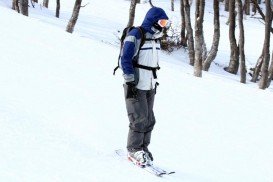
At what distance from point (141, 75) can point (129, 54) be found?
0.30m

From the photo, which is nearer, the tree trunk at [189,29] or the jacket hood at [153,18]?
the jacket hood at [153,18]

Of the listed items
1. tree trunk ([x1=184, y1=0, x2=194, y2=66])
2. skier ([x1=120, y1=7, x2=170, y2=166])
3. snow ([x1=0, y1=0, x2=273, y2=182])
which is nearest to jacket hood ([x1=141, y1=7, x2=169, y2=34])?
skier ([x1=120, y1=7, x2=170, y2=166])

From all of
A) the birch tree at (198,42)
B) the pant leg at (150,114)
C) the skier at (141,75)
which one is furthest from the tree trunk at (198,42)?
the skier at (141,75)

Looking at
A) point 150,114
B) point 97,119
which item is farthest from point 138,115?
point 97,119

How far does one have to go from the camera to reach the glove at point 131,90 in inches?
192

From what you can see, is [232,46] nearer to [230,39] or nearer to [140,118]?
[230,39]

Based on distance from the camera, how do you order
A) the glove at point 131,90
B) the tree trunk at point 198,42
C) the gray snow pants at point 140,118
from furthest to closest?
1. the tree trunk at point 198,42
2. the gray snow pants at point 140,118
3. the glove at point 131,90

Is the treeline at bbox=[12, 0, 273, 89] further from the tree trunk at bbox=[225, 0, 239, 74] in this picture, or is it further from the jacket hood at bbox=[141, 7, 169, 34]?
the jacket hood at bbox=[141, 7, 169, 34]

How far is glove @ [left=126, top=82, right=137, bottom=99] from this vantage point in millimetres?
4867

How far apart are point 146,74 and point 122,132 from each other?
57.7 inches

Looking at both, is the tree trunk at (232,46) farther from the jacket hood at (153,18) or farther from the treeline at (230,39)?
the jacket hood at (153,18)

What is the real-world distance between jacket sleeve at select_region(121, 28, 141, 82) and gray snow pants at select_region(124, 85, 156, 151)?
0.20 metres

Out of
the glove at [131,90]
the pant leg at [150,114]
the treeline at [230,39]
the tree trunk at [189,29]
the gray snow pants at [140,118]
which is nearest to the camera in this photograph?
the glove at [131,90]

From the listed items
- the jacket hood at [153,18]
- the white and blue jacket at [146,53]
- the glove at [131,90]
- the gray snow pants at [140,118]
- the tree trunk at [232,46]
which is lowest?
the tree trunk at [232,46]
